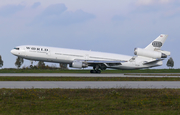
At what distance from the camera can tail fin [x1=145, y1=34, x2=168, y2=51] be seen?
49188 mm

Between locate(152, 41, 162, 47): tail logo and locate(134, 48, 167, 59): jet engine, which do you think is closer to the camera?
locate(134, 48, 167, 59): jet engine

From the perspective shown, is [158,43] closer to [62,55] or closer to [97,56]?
[97,56]

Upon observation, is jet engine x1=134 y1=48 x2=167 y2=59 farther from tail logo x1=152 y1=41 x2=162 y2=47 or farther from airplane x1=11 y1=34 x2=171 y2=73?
tail logo x1=152 y1=41 x2=162 y2=47

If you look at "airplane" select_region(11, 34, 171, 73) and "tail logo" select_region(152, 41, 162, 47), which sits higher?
"tail logo" select_region(152, 41, 162, 47)
